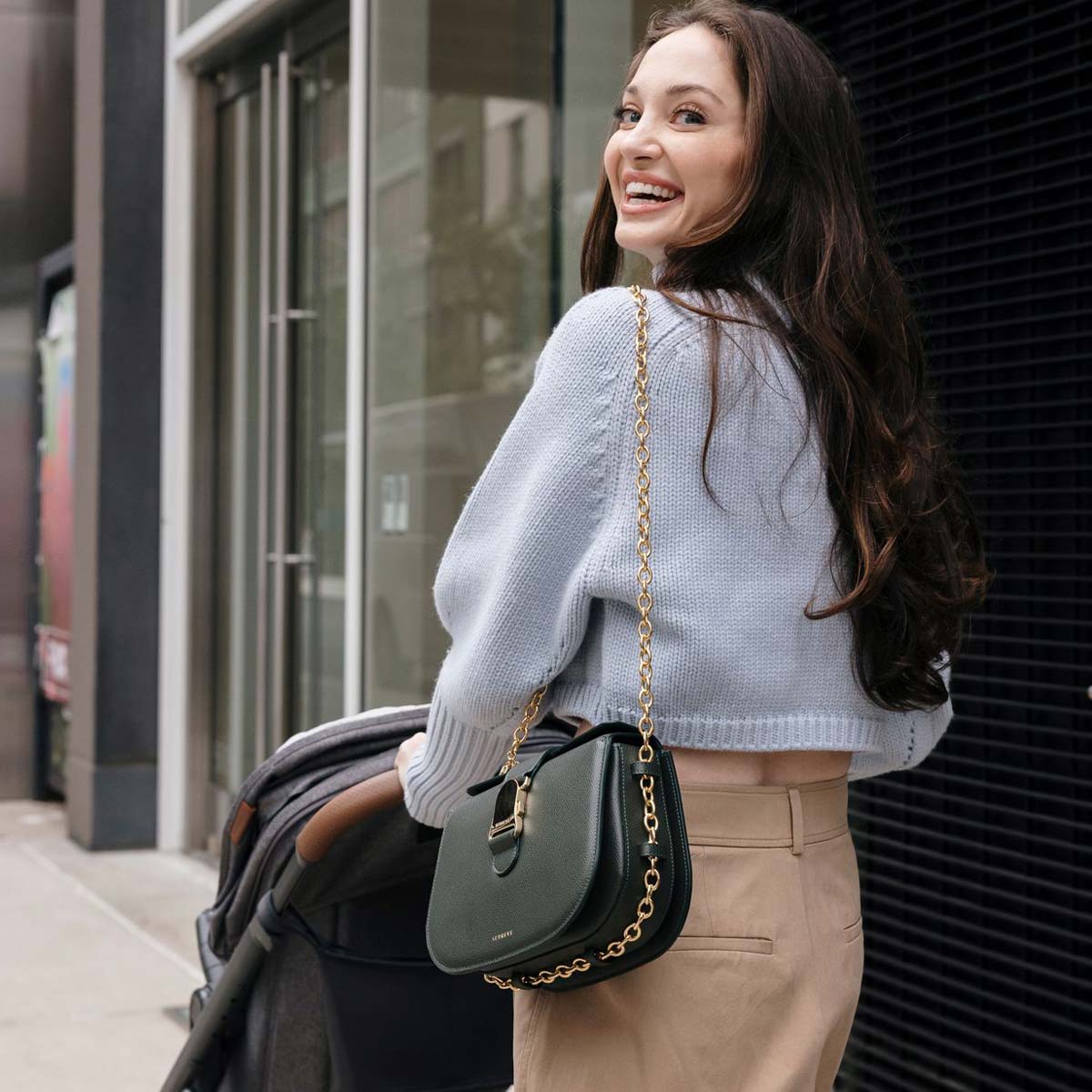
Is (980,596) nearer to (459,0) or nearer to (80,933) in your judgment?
(459,0)

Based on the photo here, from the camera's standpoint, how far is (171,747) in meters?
6.75

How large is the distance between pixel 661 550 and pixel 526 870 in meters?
0.33

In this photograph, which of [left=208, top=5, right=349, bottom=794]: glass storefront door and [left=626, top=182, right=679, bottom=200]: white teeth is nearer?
[left=626, top=182, right=679, bottom=200]: white teeth

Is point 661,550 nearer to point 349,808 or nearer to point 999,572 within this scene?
point 349,808

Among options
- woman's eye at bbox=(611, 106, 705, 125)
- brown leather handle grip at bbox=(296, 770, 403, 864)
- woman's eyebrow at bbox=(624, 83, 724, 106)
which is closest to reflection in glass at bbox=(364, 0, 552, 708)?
brown leather handle grip at bbox=(296, 770, 403, 864)

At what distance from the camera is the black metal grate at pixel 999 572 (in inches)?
117

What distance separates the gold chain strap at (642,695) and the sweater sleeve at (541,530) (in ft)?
0.06

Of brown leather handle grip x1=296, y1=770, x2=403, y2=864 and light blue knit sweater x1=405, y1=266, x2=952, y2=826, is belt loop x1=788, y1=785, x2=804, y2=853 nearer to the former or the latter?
light blue knit sweater x1=405, y1=266, x2=952, y2=826

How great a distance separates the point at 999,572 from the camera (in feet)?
10.4

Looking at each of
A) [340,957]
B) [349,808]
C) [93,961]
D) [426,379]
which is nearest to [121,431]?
[426,379]

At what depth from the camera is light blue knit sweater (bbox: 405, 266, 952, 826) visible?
5.23 ft

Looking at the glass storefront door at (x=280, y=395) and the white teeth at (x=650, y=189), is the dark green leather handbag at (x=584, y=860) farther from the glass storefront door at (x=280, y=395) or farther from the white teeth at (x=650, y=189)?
the glass storefront door at (x=280, y=395)

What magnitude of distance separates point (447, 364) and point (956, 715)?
220 cm

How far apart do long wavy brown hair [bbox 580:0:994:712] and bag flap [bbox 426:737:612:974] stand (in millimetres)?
319
